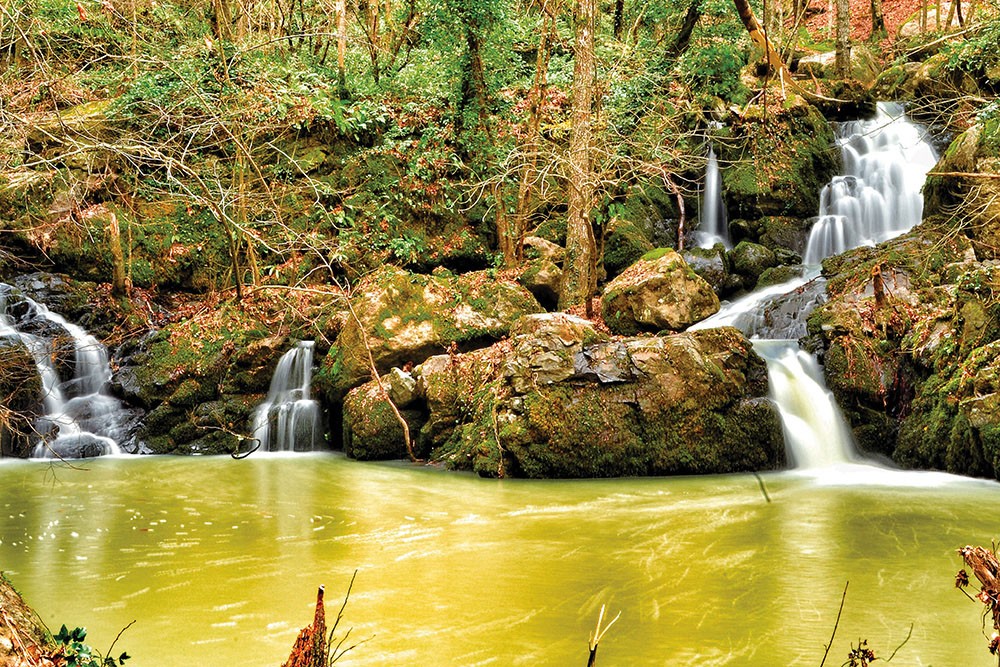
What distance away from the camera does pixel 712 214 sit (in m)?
16.6

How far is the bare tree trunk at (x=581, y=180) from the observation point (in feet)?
40.8

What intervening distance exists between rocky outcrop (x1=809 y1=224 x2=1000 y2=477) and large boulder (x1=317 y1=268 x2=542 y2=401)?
14.9ft

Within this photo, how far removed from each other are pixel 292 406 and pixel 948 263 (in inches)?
383

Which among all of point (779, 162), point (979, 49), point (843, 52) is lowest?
point (779, 162)

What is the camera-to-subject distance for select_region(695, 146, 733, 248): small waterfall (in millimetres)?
16375

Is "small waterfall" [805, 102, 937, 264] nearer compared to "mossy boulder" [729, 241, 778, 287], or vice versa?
"mossy boulder" [729, 241, 778, 287]

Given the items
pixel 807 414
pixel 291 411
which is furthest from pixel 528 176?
pixel 807 414

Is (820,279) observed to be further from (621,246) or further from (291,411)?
(291,411)

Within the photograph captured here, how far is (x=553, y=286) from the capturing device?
44.7 feet

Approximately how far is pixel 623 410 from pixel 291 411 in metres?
5.53

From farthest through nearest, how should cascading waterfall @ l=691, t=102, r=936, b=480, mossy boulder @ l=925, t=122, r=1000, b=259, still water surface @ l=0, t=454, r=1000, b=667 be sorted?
mossy boulder @ l=925, t=122, r=1000, b=259
cascading waterfall @ l=691, t=102, r=936, b=480
still water surface @ l=0, t=454, r=1000, b=667

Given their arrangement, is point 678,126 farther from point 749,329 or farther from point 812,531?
point 812,531

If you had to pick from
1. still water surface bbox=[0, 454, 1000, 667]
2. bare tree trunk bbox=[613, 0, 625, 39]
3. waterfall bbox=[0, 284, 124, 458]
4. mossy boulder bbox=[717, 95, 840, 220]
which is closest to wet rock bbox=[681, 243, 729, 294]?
mossy boulder bbox=[717, 95, 840, 220]

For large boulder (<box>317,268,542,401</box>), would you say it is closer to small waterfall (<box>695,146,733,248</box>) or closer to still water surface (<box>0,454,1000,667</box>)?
still water surface (<box>0,454,1000,667</box>)
